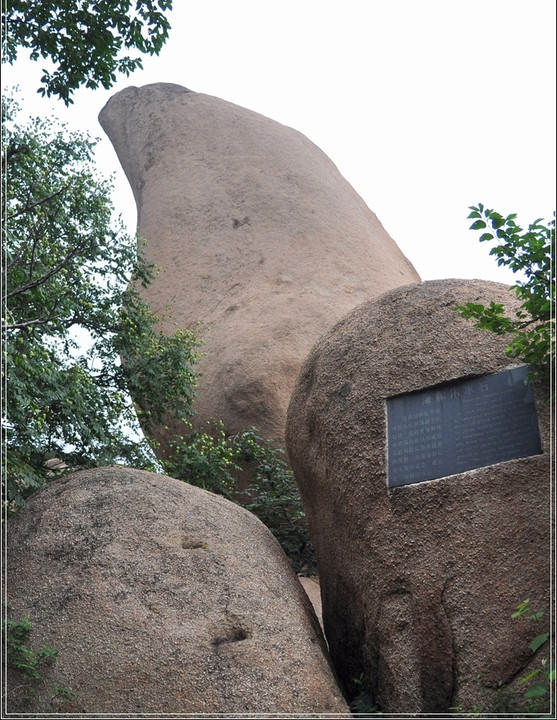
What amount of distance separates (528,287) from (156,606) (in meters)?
3.28

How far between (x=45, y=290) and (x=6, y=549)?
2448mm

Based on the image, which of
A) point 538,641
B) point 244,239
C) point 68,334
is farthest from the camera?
point 244,239

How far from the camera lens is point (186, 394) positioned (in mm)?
9758

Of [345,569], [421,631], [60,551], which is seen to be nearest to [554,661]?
[421,631]

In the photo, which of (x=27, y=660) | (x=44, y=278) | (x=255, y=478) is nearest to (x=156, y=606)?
(x=27, y=660)

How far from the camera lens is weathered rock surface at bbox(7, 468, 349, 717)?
5.73 m

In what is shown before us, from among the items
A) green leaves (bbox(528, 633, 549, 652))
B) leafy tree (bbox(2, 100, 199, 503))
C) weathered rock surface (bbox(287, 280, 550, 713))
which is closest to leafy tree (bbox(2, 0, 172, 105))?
leafy tree (bbox(2, 100, 199, 503))

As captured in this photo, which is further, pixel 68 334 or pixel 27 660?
pixel 68 334

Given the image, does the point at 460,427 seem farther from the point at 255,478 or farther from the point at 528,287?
the point at 255,478

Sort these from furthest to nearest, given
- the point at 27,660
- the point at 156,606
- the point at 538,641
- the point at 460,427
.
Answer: the point at 460,427 → the point at 156,606 → the point at 27,660 → the point at 538,641

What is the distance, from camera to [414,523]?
6.31m

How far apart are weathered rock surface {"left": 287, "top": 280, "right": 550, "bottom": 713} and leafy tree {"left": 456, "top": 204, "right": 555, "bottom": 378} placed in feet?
1.02

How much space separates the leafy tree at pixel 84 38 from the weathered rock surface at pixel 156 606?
3.93 m

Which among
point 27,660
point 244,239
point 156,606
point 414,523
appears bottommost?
point 27,660
